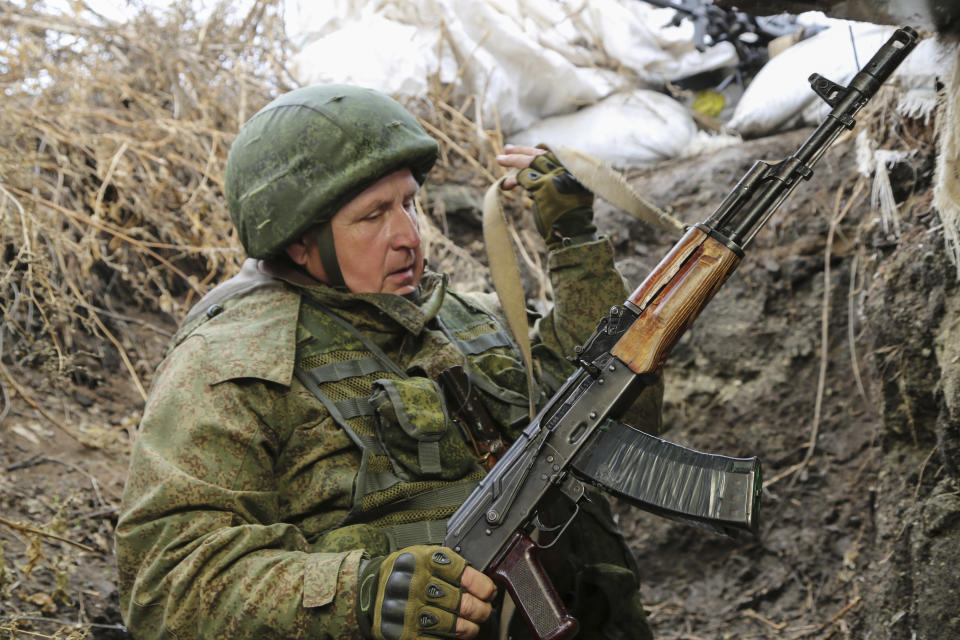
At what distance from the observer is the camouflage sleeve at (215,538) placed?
1636 millimetres

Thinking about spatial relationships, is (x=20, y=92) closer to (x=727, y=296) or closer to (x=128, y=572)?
(x=128, y=572)

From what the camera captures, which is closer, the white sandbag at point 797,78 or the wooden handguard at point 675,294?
the wooden handguard at point 675,294

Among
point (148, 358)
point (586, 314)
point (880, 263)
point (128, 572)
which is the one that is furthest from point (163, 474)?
point (880, 263)

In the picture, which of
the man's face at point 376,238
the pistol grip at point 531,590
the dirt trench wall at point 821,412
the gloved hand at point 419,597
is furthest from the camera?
the dirt trench wall at point 821,412

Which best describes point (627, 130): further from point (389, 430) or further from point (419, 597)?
point (419, 597)

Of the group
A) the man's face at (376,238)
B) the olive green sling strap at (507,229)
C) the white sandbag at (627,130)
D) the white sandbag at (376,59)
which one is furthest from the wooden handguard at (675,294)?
the white sandbag at (376,59)

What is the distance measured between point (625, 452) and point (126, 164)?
2.51 meters

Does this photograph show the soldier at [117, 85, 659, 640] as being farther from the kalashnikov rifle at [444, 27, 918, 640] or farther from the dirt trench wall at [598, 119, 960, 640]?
the dirt trench wall at [598, 119, 960, 640]

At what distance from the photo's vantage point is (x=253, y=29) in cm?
420

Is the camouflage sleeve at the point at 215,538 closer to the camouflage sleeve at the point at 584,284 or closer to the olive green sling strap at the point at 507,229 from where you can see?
the olive green sling strap at the point at 507,229

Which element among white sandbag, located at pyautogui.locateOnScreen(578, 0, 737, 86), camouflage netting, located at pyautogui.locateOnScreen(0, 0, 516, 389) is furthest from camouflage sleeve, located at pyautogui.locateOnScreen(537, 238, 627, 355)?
white sandbag, located at pyautogui.locateOnScreen(578, 0, 737, 86)

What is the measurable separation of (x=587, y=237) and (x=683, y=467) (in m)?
0.65

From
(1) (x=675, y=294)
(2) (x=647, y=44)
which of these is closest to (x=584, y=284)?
(1) (x=675, y=294)

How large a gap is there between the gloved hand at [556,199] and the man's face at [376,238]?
1.06 ft
